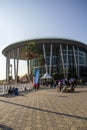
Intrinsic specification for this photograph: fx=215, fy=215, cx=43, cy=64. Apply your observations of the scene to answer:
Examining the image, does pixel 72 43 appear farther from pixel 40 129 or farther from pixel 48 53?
pixel 40 129

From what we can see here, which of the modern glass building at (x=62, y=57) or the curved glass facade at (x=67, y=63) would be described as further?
the curved glass facade at (x=67, y=63)

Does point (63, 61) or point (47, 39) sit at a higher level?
point (47, 39)

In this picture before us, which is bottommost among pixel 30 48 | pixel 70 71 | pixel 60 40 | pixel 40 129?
pixel 40 129

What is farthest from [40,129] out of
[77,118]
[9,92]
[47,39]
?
[47,39]

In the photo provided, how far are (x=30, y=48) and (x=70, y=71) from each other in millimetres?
26827

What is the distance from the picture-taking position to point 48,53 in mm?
81562

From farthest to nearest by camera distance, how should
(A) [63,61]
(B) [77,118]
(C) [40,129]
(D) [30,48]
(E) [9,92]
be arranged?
1. (A) [63,61]
2. (D) [30,48]
3. (E) [9,92]
4. (B) [77,118]
5. (C) [40,129]

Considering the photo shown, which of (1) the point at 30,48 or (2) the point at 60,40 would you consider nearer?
(1) the point at 30,48

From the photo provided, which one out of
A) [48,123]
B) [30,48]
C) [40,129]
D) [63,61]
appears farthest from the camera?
[63,61]

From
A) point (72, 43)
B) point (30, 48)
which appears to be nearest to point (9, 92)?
point (30, 48)

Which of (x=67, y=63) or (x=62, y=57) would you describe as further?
(x=67, y=63)

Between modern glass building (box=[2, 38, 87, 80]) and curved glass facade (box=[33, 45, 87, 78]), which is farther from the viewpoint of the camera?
curved glass facade (box=[33, 45, 87, 78])

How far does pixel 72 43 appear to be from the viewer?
A: 2899 inches

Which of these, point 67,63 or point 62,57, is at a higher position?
point 62,57
